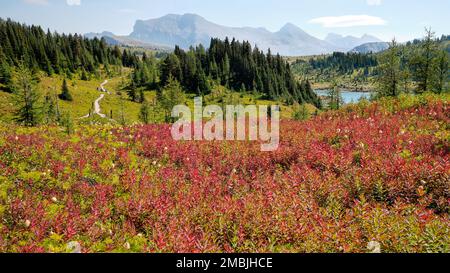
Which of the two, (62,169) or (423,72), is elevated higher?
(423,72)

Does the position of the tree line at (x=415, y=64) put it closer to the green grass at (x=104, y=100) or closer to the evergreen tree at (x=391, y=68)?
the evergreen tree at (x=391, y=68)

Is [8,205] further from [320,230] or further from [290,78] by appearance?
[290,78]

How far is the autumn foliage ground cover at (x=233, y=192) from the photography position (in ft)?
17.9

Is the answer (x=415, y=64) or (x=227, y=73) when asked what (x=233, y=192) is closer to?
(x=415, y=64)

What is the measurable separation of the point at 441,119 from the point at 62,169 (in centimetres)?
1385

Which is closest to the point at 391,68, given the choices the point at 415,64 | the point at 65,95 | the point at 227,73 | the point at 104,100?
the point at 415,64

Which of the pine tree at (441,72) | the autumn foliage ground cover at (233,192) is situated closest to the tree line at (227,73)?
the pine tree at (441,72)

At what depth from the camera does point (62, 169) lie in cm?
891

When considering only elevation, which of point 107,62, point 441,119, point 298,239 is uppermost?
point 107,62

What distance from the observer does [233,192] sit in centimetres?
812

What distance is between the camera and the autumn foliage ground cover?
17.9 ft
